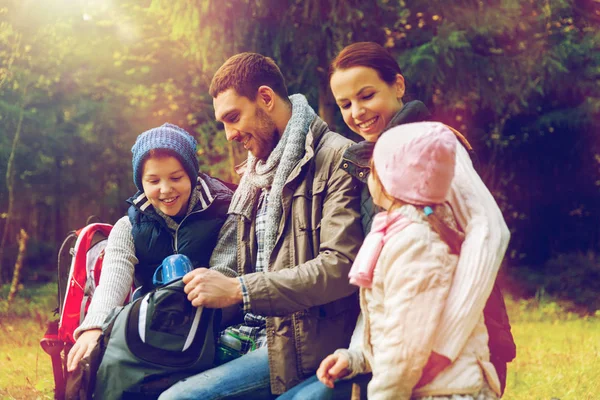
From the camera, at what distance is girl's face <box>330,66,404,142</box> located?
279 cm

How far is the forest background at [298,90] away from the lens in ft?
26.0

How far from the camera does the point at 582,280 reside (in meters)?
10.8

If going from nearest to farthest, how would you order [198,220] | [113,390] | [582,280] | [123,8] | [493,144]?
1. [113,390]
2. [198,220]
3. [123,8]
4. [582,280]
5. [493,144]

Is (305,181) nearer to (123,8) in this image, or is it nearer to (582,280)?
(123,8)

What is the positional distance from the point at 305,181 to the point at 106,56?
898 centimetres

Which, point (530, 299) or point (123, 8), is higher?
point (123, 8)

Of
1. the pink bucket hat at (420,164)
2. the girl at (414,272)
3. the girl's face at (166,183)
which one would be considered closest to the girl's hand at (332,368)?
the girl at (414,272)

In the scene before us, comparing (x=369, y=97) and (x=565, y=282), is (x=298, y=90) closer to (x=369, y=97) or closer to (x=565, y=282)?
(x=565, y=282)

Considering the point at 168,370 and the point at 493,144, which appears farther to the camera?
the point at 493,144

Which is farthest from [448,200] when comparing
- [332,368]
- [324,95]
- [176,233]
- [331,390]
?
[324,95]

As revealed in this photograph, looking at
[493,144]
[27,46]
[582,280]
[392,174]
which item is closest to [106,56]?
[27,46]

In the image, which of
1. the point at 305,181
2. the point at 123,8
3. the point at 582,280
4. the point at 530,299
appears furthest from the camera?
the point at 582,280

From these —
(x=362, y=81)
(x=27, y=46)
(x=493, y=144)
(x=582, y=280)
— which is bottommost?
(x=582, y=280)

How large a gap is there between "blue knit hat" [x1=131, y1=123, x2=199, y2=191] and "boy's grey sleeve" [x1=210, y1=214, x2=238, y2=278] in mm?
250
